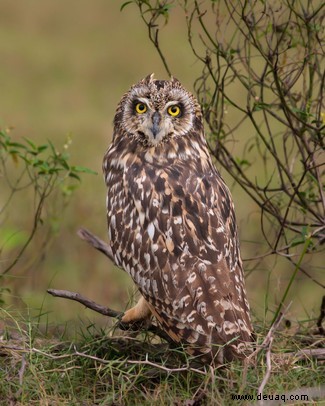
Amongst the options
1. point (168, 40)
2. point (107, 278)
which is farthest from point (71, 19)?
point (107, 278)

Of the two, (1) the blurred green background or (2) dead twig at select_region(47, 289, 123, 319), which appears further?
(1) the blurred green background

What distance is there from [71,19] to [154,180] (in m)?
10.9

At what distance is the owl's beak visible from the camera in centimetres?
486

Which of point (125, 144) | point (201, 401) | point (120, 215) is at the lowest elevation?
point (201, 401)

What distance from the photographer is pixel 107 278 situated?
8.49 meters

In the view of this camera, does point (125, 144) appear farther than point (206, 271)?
Yes

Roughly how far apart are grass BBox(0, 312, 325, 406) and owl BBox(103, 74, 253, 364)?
0.41 ft

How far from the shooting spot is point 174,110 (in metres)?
4.91

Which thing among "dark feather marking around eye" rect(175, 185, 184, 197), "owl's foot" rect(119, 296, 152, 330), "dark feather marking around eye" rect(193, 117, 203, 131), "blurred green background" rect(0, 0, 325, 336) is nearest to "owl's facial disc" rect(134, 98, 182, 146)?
"dark feather marking around eye" rect(193, 117, 203, 131)

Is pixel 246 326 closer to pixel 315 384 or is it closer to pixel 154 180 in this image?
pixel 315 384

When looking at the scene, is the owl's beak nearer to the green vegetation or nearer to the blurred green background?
the green vegetation

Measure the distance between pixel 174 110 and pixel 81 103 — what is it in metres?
7.48

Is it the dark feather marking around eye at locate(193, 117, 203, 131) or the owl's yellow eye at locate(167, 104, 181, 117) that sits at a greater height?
the dark feather marking around eye at locate(193, 117, 203, 131)

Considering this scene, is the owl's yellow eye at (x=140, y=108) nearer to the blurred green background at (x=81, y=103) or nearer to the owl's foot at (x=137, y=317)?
the owl's foot at (x=137, y=317)
